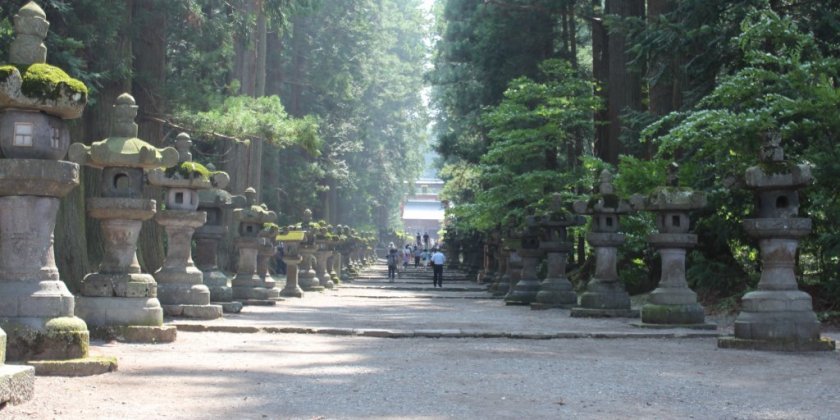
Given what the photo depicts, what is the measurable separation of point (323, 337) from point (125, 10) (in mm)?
8249

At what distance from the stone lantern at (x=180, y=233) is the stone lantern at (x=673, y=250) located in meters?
6.42

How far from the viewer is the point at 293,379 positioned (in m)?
7.67

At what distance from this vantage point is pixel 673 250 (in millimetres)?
13367

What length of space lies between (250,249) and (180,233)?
5.25 m

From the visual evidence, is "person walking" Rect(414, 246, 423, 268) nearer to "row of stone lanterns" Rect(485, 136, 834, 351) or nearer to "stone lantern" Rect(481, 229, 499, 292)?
"stone lantern" Rect(481, 229, 499, 292)

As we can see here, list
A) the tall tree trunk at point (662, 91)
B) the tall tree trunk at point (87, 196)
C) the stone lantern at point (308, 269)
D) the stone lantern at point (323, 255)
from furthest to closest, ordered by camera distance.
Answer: the stone lantern at point (323, 255), the stone lantern at point (308, 269), the tall tree trunk at point (662, 91), the tall tree trunk at point (87, 196)

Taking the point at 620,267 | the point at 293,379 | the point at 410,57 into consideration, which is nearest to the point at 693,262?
the point at 620,267

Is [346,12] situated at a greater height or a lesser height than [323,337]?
greater

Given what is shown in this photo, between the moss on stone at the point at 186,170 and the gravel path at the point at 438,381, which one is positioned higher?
the moss on stone at the point at 186,170

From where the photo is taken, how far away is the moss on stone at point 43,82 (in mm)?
7422

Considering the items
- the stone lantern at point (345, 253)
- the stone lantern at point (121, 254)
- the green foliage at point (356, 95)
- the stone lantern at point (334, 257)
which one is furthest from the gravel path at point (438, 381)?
the stone lantern at point (345, 253)

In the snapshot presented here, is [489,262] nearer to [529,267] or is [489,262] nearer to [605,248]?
[529,267]

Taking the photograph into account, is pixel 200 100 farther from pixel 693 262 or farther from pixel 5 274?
pixel 5 274

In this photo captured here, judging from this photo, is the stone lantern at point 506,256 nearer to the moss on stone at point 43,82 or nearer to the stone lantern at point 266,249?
the stone lantern at point 266,249
